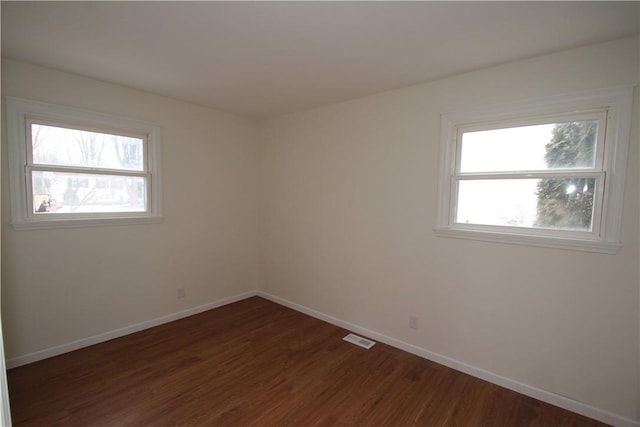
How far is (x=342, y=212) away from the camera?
11.0 feet

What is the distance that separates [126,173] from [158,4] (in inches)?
76.1

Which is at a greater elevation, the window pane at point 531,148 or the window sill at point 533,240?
the window pane at point 531,148

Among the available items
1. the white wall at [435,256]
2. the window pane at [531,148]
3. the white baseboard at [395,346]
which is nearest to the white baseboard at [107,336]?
the white baseboard at [395,346]

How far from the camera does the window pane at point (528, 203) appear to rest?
2.10m

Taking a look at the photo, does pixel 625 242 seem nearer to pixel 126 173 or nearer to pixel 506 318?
pixel 506 318

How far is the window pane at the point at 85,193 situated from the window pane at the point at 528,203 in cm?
330

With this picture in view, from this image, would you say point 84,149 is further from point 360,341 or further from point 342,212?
point 360,341

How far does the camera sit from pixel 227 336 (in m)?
3.12

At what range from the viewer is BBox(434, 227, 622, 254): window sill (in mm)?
1990

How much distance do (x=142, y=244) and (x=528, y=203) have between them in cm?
371

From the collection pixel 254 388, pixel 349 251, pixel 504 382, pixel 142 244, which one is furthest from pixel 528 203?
pixel 142 244

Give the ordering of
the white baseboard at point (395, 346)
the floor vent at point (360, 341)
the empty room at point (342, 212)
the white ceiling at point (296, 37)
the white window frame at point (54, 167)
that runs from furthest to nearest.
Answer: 1. the floor vent at point (360, 341)
2. the white window frame at point (54, 167)
3. the white baseboard at point (395, 346)
4. the empty room at point (342, 212)
5. the white ceiling at point (296, 37)

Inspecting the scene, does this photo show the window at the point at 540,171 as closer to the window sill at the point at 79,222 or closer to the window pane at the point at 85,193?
the window sill at the point at 79,222

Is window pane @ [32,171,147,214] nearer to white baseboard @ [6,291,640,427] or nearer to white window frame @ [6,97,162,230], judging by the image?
white window frame @ [6,97,162,230]
